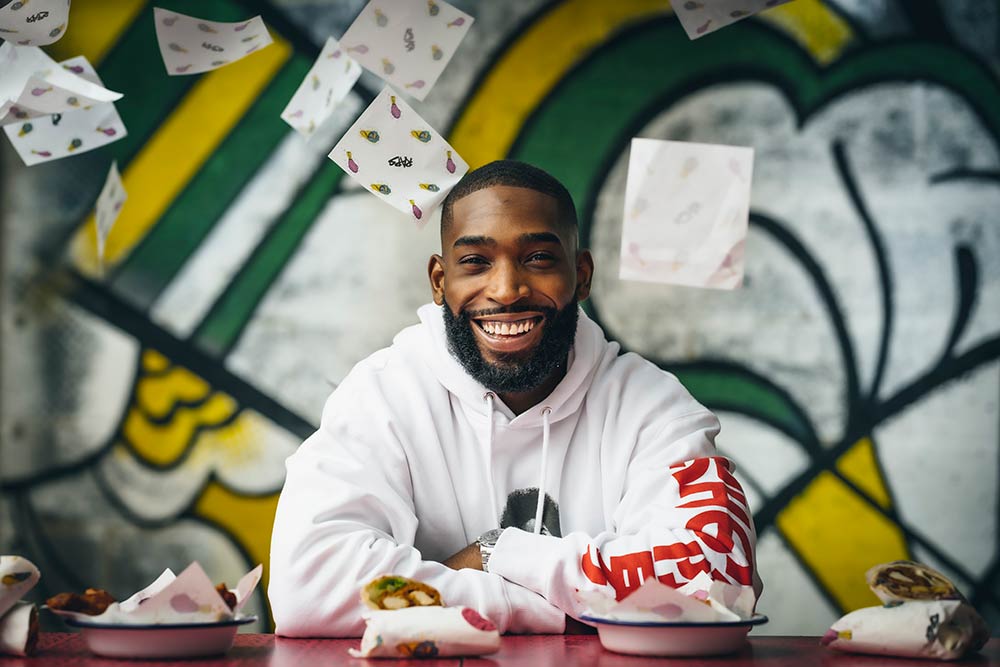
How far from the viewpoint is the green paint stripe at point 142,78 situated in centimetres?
446

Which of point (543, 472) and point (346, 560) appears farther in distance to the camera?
point (543, 472)

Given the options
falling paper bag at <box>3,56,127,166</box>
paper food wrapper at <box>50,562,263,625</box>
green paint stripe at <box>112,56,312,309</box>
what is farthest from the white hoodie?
green paint stripe at <box>112,56,312,309</box>

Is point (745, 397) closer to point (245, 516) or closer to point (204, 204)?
point (245, 516)

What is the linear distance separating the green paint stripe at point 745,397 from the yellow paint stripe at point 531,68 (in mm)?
1214

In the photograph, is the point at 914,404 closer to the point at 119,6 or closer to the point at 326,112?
the point at 326,112

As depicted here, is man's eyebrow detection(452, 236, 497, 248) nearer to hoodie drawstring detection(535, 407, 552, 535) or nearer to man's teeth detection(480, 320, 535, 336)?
man's teeth detection(480, 320, 535, 336)

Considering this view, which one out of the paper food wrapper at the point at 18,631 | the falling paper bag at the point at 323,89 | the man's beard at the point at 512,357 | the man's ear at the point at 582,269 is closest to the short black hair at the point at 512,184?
the man's ear at the point at 582,269

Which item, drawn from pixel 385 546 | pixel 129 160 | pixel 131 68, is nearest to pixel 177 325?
pixel 129 160

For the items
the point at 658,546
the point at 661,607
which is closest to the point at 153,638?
the point at 661,607

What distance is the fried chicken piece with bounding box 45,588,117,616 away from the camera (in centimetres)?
155

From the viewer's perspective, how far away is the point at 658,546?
2.05 m

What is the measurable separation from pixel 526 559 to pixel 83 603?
2.63 ft

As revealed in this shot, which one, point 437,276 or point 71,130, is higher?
point 71,130

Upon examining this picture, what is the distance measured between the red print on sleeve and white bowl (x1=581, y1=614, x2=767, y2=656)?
16.9 inches
